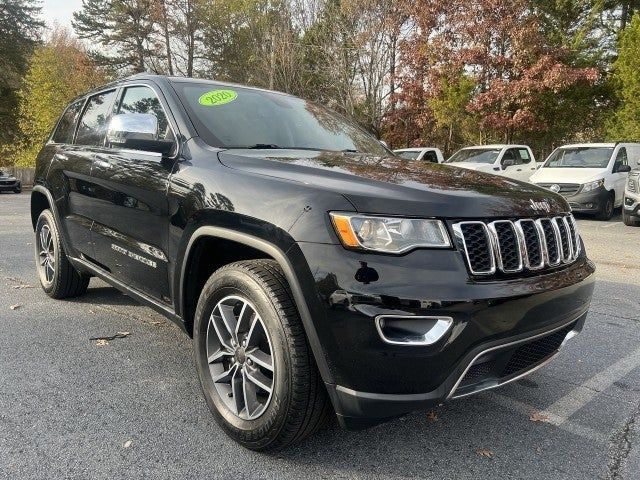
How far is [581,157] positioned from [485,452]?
11840mm

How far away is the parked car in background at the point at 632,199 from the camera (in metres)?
10.0

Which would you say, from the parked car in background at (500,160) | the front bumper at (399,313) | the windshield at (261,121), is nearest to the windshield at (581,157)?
the parked car in background at (500,160)

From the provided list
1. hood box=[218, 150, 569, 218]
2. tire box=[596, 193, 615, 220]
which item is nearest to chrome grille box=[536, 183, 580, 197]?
tire box=[596, 193, 615, 220]

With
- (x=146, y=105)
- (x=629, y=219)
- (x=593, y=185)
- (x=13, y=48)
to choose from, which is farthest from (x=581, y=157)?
(x=13, y=48)

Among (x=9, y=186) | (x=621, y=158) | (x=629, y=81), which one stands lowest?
(x=9, y=186)

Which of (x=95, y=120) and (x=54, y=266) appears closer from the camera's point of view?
(x=95, y=120)

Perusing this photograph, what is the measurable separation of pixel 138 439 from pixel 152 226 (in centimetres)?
110

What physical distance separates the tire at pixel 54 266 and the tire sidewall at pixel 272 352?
2277mm

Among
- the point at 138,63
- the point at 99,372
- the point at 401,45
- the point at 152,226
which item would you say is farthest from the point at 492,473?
the point at 138,63

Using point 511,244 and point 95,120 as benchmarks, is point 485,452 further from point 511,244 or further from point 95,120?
point 95,120

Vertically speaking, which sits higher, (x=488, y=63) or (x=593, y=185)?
(x=488, y=63)

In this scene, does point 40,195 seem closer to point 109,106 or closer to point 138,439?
point 109,106

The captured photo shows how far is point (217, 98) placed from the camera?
10.4 ft

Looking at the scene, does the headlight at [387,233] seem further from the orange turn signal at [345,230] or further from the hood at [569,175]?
the hood at [569,175]
